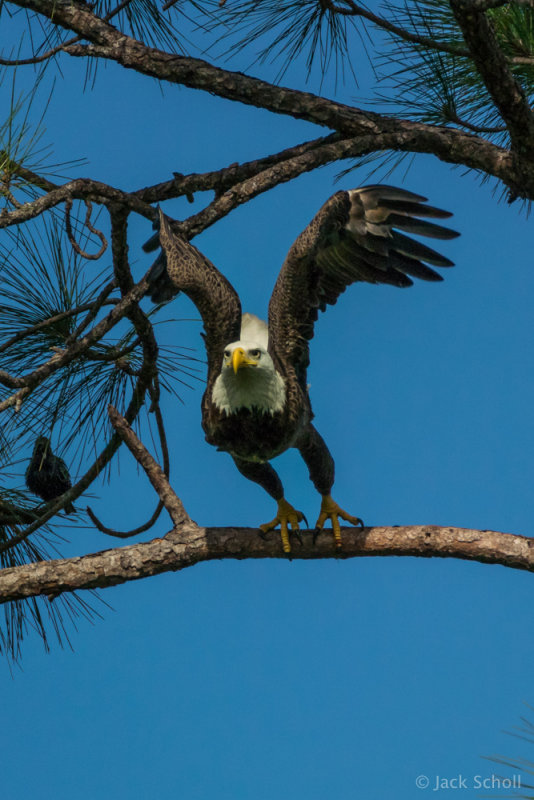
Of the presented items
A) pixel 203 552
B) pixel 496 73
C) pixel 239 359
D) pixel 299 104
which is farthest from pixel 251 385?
pixel 496 73

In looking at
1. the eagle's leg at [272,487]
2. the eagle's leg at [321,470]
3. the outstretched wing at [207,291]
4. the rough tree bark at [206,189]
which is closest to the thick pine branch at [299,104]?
the rough tree bark at [206,189]

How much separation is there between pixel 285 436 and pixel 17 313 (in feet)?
3.94

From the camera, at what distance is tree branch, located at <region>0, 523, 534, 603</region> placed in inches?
140

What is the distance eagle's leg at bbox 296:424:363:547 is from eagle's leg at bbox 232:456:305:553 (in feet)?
0.33

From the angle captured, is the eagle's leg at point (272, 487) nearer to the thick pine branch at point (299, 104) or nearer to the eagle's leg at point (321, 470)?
the eagle's leg at point (321, 470)

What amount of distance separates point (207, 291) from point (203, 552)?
96cm

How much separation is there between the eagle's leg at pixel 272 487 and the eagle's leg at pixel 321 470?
3.9 inches

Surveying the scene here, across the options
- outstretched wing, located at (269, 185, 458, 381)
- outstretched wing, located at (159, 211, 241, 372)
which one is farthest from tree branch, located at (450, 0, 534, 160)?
outstretched wing, located at (159, 211, 241, 372)

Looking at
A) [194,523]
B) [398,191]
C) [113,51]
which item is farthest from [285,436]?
[113,51]

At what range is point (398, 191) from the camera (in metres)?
3.90

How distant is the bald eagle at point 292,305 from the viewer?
3.81 meters

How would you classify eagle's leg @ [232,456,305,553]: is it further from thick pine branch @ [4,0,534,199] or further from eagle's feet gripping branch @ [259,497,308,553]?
thick pine branch @ [4,0,534,199]

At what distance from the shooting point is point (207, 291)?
398 cm

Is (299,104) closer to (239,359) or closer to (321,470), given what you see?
(239,359)
